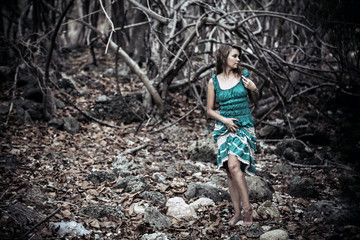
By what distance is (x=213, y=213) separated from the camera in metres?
3.20

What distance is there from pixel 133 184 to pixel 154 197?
0.35 m

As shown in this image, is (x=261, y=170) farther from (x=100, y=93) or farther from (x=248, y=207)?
(x=100, y=93)

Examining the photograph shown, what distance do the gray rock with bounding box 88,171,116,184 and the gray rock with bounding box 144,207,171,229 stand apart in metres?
0.93

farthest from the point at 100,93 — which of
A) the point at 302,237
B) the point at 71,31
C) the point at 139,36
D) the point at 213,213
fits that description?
the point at 71,31

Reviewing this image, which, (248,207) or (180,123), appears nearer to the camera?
(248,207)

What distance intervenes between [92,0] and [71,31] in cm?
586

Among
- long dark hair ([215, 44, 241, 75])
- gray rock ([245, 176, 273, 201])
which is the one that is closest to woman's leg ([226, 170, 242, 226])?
gray rock ([245, 176, 273, 201])

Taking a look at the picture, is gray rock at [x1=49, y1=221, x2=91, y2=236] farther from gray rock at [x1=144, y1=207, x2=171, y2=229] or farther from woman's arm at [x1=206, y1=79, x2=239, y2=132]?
woman's arm at [x1=206, y1=79, x2=239, y2=132]

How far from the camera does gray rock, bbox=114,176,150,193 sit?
348 cm

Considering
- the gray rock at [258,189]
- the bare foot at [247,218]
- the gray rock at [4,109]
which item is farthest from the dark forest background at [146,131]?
the gray rock at [258,189]

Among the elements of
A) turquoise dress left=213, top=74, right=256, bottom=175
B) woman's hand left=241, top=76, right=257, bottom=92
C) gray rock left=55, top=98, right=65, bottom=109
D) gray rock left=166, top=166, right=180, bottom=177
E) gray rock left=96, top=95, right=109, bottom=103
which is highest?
woman's hand left=241, top=76, right=257, bottom=92

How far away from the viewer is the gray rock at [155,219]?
288 cm

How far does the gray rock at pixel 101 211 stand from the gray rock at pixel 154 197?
1.20ft

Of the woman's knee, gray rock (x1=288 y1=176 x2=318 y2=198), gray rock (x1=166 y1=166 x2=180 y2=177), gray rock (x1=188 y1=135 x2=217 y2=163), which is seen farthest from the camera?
gray rock (x1=188 y1=135 x2=217 y2=163)
